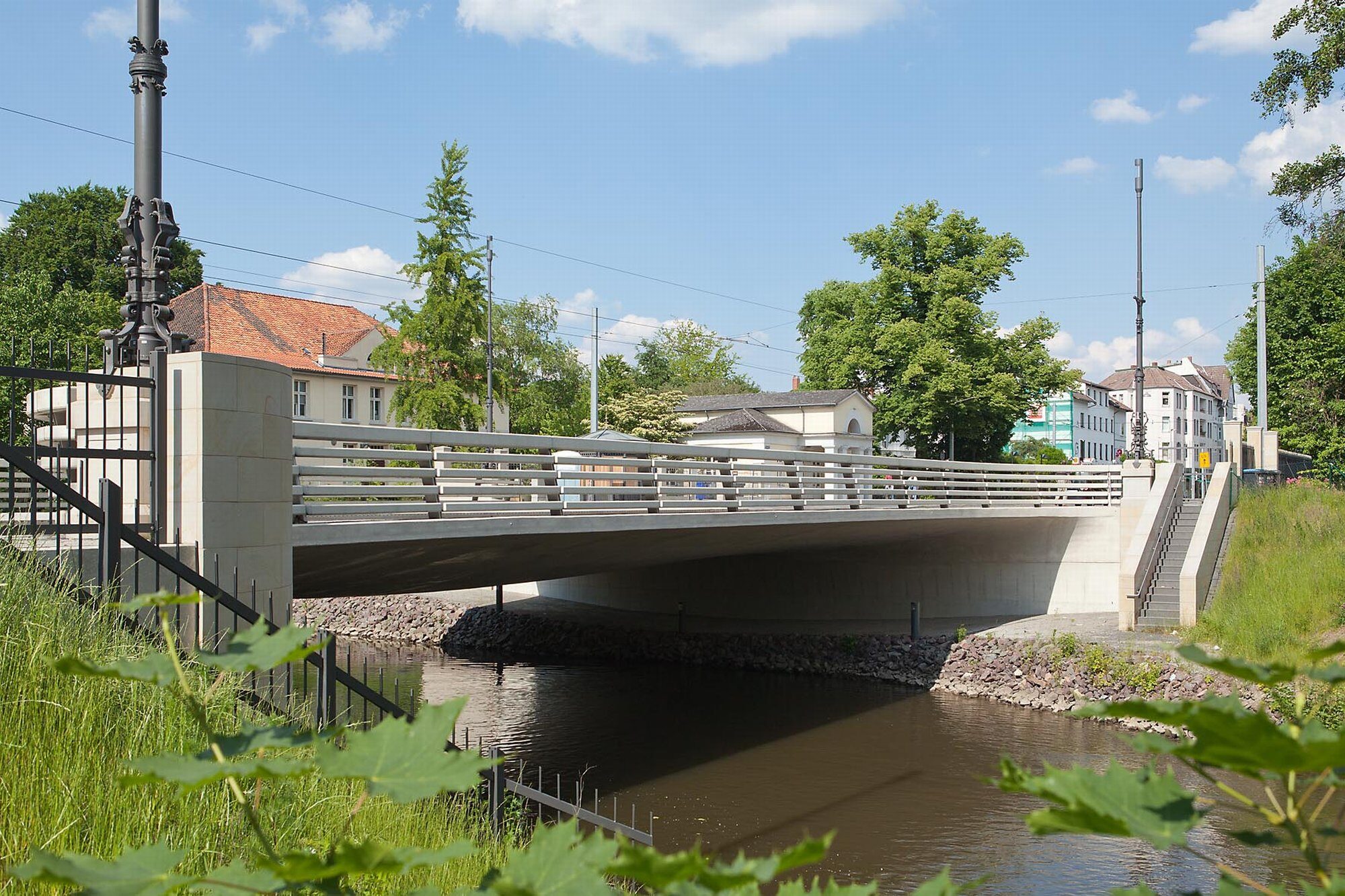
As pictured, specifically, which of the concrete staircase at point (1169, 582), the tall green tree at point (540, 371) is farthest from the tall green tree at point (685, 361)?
the concrete staircase at point (1169, 582)

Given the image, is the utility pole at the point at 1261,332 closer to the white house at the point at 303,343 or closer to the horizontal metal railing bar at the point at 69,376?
the white house at the point at 303,343

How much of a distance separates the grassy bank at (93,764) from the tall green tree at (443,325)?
109 feet

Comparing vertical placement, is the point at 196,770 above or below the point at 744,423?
below

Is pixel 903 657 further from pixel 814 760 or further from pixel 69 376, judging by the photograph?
pixel 69 376

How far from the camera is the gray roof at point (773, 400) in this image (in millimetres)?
52969

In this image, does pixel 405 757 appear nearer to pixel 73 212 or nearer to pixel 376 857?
pixel 376 857

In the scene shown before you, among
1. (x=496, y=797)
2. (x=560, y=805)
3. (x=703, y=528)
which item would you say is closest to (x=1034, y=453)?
(x=703, y=528)

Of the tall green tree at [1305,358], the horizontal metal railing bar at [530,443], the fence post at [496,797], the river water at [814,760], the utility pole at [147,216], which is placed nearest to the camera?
the fence post at [496,797]

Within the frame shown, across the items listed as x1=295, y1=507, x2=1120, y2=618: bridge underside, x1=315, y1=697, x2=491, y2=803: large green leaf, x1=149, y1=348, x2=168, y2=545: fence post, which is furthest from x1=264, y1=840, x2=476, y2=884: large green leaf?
x1=295, y1=507, x2=1120, y2=618: bridge underside

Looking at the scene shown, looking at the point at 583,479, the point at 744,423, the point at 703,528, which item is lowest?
the point at 703,528

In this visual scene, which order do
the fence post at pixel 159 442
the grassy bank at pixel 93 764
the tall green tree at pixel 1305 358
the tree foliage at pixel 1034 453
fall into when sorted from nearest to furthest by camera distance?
the grassy bank at pixel 93 764
the fence post at pixel 159 442
the tall green tree at pixel 1305 358
the tree foliage at pixel 1034 453

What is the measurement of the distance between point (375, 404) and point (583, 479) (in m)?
37.9

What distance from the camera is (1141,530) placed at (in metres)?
26.6

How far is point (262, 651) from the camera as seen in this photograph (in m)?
1.83
